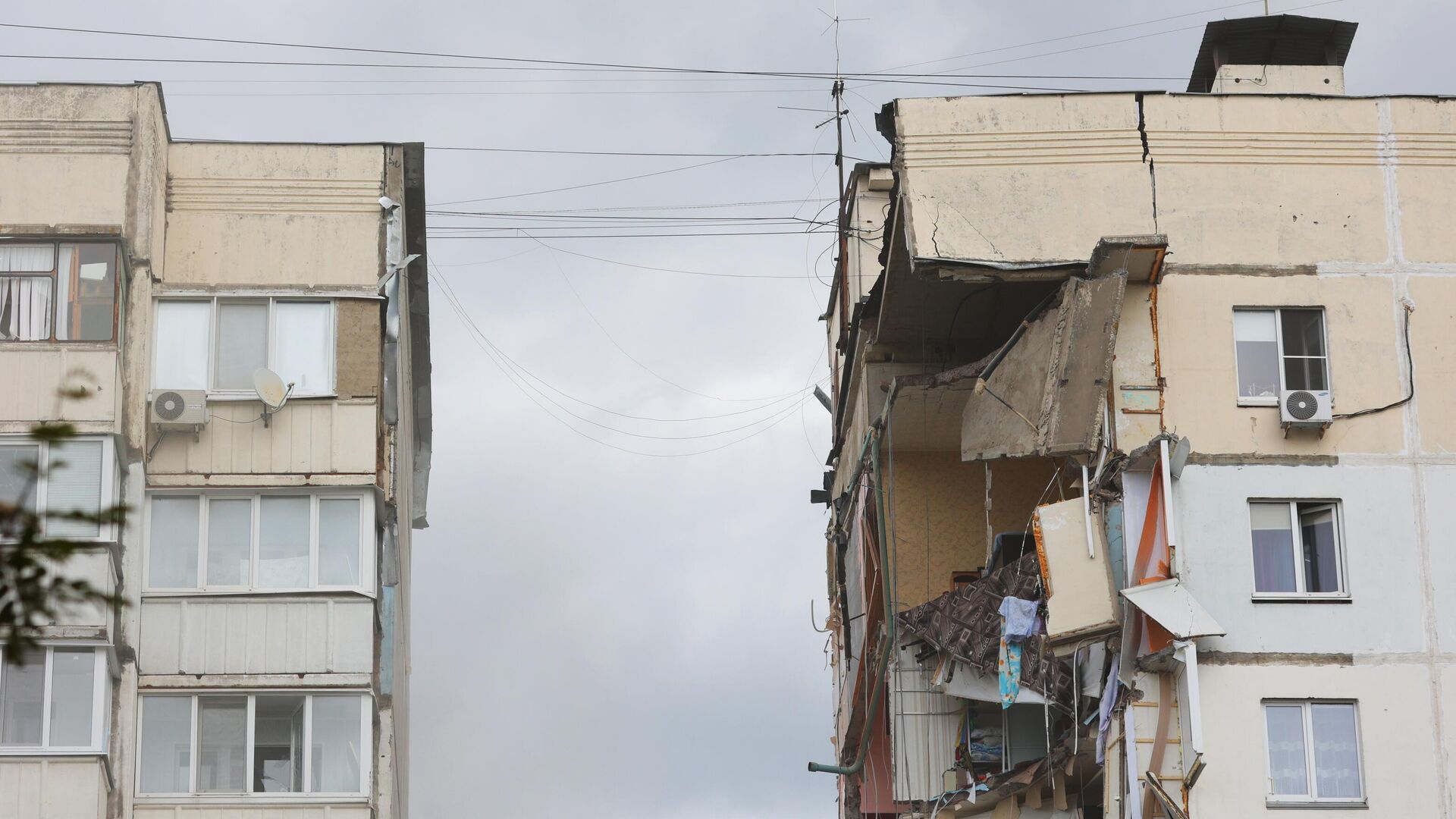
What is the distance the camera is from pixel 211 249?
2853 centimetres

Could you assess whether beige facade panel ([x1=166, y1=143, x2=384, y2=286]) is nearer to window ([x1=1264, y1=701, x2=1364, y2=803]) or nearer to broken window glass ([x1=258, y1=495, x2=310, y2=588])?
broken window glass ([x1=258, y1=495, x2=310, y2=588])

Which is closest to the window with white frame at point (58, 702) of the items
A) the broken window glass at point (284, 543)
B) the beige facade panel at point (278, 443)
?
the broken window glass at point (284, 543)

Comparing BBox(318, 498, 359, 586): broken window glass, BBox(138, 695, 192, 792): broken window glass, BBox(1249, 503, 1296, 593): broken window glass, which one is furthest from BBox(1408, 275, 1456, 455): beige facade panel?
BBox(138, 695, 192, 792): broken window glass

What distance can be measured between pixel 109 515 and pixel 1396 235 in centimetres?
2186

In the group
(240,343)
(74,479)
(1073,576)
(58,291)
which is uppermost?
(58,291)

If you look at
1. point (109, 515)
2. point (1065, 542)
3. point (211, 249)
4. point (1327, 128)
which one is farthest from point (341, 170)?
point (109, 515)

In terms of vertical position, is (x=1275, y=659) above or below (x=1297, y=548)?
below

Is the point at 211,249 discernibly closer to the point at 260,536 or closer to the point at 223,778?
the point at 260,536

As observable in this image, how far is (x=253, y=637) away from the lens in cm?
2673

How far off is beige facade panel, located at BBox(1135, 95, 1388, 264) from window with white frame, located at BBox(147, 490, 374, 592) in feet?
38.8

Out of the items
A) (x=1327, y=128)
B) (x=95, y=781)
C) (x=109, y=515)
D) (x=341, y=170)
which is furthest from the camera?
(x=341, y=170)

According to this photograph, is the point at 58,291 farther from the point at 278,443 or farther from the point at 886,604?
the point at 886,604

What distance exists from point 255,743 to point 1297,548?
1384cm

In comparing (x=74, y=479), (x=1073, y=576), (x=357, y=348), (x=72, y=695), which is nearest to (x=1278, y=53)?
(x=1073, y=576)
